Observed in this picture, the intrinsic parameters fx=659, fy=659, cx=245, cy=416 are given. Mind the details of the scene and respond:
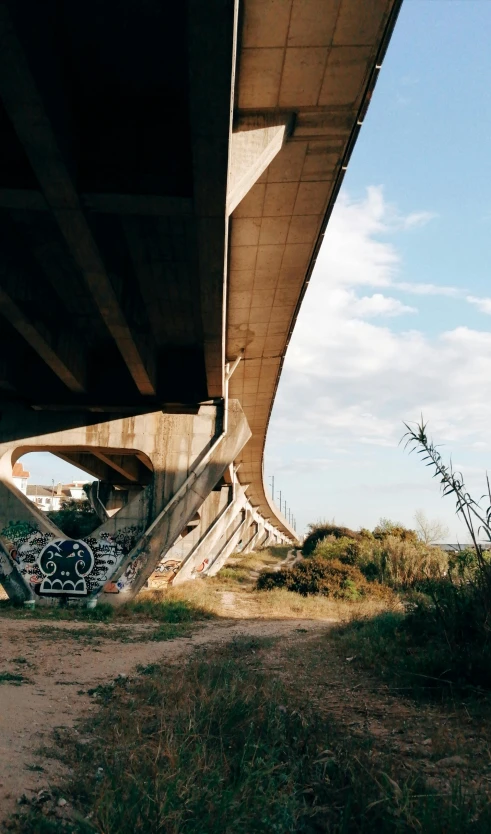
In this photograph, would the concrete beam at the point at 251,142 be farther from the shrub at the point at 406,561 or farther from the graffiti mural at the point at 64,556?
the shrub at the point at 406,561

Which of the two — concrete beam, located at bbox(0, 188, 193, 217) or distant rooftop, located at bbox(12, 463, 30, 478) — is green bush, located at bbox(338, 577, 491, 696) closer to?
concrete beam, located at bbox(0, 188, 193, 217)

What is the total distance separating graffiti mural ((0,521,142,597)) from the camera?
17.9 metres

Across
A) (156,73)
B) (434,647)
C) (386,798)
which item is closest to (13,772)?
(386,798)

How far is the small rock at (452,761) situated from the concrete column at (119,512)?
1333 centimetres

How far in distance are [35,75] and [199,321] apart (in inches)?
357

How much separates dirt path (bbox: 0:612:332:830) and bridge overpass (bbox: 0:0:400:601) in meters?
4.33

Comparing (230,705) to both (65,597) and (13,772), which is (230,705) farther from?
(65,597)

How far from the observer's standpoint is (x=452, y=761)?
16.4 feet

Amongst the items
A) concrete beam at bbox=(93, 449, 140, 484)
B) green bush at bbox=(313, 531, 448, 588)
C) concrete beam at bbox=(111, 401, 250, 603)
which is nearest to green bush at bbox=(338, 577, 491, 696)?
concrete beam at bbox=(111, 401, 250, 603)

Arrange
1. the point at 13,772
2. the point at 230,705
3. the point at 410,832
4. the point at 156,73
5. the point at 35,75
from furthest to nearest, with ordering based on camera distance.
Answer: the point at 156,73, the point at 35,75, the point at 230,705, the point at 13,772, the point at 410,832

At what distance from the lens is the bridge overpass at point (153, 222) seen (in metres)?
6.98

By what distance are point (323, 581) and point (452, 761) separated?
17745mm

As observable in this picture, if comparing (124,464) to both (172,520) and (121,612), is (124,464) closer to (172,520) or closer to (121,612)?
(172,520)

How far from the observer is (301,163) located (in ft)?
31.4
